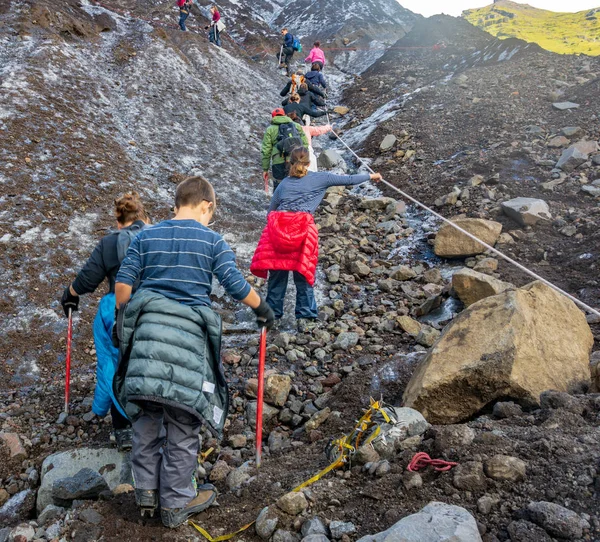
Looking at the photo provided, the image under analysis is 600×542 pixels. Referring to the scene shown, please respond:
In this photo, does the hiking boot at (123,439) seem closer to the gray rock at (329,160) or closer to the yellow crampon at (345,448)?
the yellow crampon at (345,448)

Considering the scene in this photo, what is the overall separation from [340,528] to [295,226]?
3548mm

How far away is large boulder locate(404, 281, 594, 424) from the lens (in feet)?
11.6

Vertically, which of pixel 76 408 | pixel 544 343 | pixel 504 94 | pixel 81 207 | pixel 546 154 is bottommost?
pixel 76 408

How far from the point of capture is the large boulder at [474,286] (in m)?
5.52

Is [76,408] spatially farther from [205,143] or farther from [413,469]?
[205,143]

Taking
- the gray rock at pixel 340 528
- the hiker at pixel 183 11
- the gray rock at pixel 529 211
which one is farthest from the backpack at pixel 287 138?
the hiker at pixel 183 11

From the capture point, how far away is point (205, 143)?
1255 cm

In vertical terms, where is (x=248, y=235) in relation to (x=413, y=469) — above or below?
below

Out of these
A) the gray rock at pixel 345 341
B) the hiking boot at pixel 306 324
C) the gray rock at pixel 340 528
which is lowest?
the hiking boot at pixel 306 324

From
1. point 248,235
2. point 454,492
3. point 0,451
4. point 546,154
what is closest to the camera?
point 454,492

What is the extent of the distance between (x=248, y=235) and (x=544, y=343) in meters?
5.92

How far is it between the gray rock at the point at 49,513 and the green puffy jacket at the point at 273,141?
6.77 metres

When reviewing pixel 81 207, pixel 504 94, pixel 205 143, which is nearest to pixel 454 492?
pixel 81 207

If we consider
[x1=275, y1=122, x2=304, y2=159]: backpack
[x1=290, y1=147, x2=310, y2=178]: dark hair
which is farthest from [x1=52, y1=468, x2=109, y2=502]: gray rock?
[x1=275, y1=122, x2=304, y2=159]: backpack
